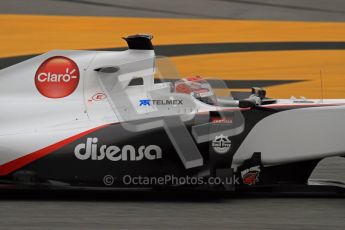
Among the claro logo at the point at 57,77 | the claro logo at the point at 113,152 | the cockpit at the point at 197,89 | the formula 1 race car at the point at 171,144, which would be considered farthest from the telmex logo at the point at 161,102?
the claro logo at the point at 57,77

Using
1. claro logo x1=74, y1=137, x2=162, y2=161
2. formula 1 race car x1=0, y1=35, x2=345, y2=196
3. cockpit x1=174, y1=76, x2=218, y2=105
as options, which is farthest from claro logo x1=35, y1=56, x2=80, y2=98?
cockpit x1=174, y1=76, x2=218, y2=105

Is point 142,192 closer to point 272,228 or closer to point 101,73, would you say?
point 101,73

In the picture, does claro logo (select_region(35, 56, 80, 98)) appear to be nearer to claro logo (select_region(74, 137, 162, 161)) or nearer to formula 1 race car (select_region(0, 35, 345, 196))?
formula 1 race car (select_region(0, 35, 345, 196))

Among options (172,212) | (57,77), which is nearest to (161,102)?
(57,77)

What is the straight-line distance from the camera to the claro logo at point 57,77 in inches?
253

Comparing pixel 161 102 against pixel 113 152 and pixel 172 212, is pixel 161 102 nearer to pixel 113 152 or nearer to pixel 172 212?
pixel 113 152

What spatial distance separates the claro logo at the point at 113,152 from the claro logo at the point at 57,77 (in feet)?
2.01

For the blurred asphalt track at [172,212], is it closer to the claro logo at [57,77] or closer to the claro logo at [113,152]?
the claro logo at [113,152]

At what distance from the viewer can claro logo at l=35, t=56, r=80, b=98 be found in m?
6.41

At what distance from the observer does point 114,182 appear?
6.02m

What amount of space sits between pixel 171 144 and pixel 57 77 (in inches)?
46.3
